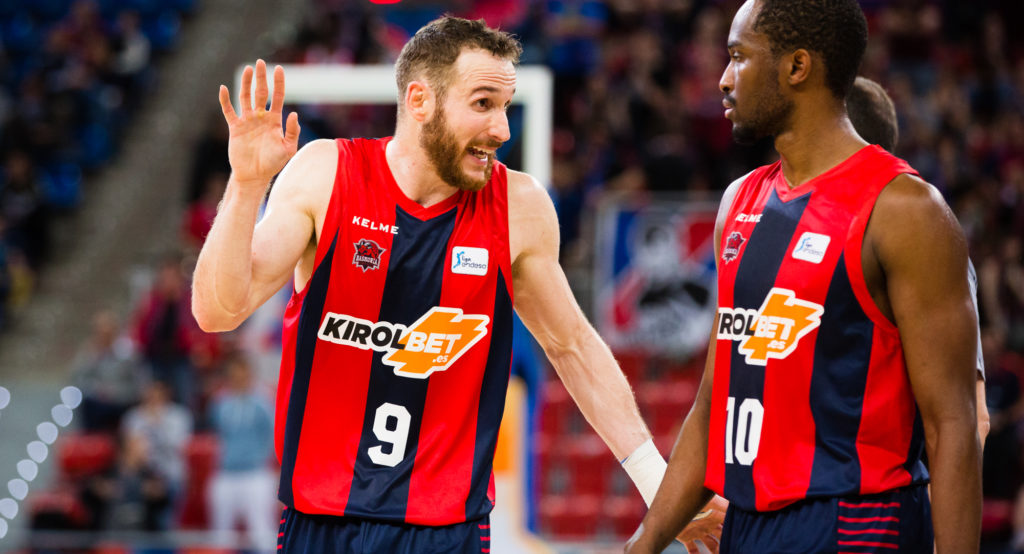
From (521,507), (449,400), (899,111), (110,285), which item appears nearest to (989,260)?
(899,111)

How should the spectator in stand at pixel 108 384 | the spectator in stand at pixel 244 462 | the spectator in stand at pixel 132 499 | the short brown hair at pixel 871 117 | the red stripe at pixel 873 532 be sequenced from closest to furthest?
the red stripe at pixel 873 532 → the short brown hair at pixel 871 117 → the spectator in stand at pixel 132 499 → the spectator in stand at pixel 244 462 → the spectator in stand at pixel 108 384

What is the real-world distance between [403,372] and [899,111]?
9439mm

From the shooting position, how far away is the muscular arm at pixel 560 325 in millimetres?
3941

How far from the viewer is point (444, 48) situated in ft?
12.5

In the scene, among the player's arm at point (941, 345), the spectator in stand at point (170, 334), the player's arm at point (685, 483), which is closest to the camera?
the player's arm at point (941, 345)

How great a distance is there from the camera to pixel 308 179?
3748mm

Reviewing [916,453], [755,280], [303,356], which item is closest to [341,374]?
[303,356]

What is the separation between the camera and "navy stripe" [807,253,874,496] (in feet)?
10.1

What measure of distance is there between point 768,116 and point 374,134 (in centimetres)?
916

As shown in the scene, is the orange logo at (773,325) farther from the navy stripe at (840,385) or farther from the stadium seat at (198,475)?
the stadium seat at (198,475)

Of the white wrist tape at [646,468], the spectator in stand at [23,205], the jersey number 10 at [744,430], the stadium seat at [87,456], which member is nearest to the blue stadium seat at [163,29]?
the spectator in stand at [23,205]

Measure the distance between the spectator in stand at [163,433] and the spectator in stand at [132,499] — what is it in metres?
0.07

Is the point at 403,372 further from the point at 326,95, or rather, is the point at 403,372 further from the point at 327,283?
the point at 326,95

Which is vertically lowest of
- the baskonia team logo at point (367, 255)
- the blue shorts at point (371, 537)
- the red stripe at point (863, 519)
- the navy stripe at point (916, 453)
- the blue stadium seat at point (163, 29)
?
the blue shorts at point (371, 537)
